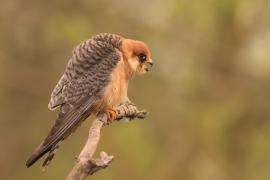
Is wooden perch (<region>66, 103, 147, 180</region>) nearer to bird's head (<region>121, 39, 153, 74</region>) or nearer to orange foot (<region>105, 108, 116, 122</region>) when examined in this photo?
orange foot (<region>105, 108, 116, 122</region>)

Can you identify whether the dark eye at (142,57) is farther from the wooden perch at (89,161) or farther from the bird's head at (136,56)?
the wooden perch at (89,161)

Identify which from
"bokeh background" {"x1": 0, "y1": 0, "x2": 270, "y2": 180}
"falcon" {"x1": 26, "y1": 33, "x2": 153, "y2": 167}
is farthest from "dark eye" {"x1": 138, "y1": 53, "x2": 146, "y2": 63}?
"bokeh background" {"x1": 0, "y1": 0, "x2": 270, "y2": 180}

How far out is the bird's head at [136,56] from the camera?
7.21 metres

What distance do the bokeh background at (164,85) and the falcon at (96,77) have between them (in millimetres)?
3337

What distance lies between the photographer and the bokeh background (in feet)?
34.7

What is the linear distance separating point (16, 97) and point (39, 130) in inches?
22.3

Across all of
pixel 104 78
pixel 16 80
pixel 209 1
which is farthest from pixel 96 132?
pixel 209 1

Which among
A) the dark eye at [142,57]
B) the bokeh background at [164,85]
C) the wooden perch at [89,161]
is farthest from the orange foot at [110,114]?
the bokeh background at [164,85]

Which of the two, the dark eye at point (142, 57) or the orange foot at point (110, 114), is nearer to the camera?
the orange foot at point (110, 114)

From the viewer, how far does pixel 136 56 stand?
23.9ft

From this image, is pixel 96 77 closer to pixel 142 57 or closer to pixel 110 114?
pixel 110 114

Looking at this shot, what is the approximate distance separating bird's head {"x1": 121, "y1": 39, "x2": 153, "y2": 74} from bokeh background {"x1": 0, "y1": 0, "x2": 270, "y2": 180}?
331cm

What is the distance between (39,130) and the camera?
11008 millimetres

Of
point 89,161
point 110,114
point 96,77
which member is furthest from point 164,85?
point 89,161
